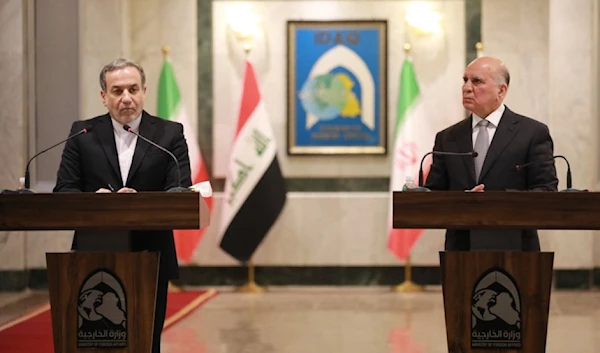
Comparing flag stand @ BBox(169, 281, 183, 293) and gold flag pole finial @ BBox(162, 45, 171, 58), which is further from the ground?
gold flag pole finial @ BBox(162, 45, 171, 58)

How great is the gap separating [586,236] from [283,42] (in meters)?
3.54

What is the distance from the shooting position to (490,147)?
396 centimetres

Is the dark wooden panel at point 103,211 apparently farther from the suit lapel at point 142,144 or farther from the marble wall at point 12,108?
the marble wall at point 12,108

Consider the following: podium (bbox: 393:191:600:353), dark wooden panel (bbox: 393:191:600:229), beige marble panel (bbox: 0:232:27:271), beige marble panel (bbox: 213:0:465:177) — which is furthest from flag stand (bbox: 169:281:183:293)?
dark wooden panel (bbox: 393:191:600:229)

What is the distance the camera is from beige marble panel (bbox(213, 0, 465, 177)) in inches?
A: 345

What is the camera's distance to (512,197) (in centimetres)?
320

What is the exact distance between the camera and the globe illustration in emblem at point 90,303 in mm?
3297

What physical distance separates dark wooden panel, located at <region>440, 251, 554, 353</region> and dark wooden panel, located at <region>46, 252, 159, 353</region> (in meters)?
1.14

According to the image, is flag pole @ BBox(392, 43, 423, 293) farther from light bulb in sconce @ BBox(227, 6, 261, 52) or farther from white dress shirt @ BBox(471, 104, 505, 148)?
white dress shirt @ BBox(471, 104, 505, 148)

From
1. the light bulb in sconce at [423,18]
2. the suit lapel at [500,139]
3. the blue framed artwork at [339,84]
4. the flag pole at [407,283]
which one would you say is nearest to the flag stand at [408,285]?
the flag pole at [407,283]

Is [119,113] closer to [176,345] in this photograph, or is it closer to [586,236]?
[176,345]

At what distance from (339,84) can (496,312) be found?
5.63 meters

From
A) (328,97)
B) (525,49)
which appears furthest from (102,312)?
(525,49)

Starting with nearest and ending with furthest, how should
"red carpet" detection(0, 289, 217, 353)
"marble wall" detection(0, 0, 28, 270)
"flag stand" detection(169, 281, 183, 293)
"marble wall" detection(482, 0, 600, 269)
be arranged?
1. "red carpet" detection(0, 289, 217, 353)
2. "marble wall" detection(0, 0, 28, 270)
3. "marble wall" detection(482, 0, 600, 269)
4. "flag stand" detection(169, 281, 183, 293)
